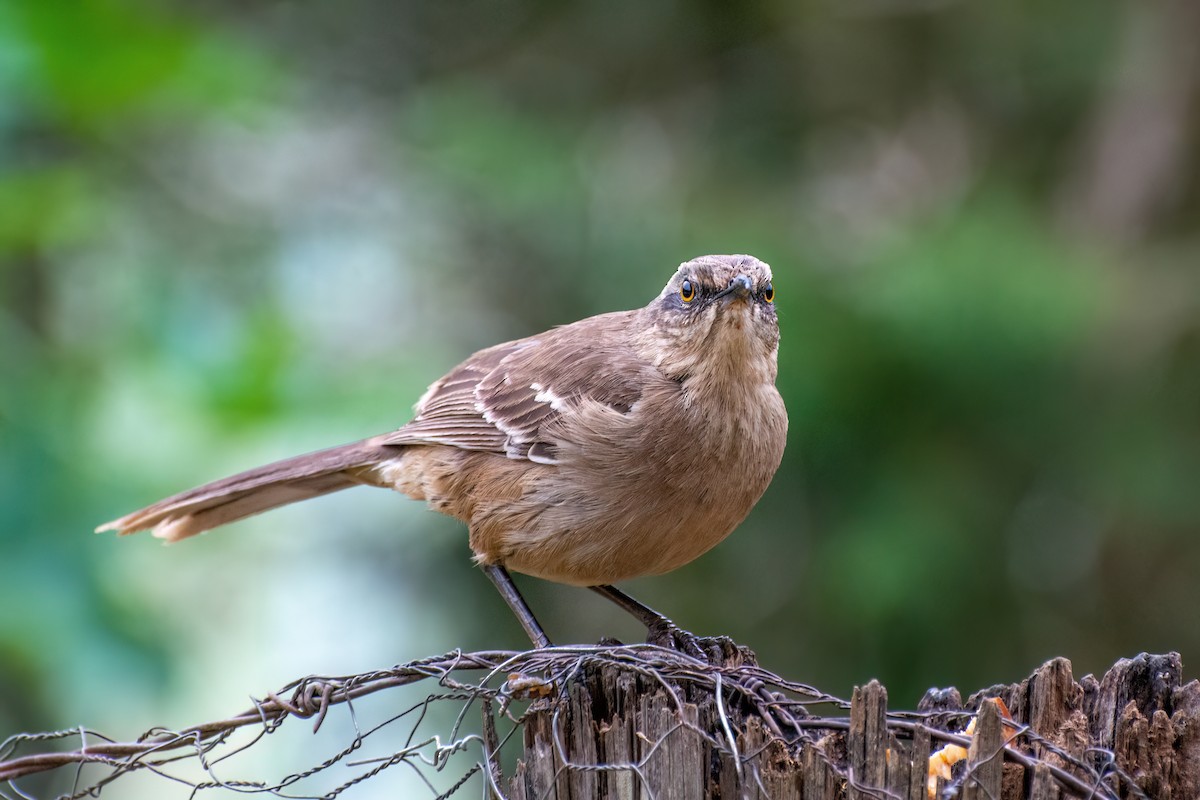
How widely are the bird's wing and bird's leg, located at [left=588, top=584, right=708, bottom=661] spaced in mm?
671

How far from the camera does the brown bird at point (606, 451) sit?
3869 mm

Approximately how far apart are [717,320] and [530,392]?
2.69ft

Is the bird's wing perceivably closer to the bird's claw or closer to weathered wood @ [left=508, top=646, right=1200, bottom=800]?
the bird's claw

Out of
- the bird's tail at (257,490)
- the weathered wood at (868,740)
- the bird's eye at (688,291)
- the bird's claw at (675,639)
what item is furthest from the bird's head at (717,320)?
the weathered wood at (868,740)

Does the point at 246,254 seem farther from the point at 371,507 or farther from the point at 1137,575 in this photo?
the point at 1137,575

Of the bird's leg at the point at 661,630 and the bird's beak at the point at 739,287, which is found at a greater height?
the bird's beak at the point at 739,287

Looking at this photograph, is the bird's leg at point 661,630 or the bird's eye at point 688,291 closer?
the bird's leg at point 661,630

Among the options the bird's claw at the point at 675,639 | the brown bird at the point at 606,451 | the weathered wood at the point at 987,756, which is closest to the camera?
the weathered wood at the point at 987,756

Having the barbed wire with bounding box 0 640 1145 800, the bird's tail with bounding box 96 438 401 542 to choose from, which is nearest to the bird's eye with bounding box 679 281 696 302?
the bird's tail with bounding box 96 438 401 542

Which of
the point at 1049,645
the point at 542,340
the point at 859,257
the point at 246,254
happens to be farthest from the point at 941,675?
the point at 246,254

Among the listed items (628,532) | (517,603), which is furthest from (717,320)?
(517,603)

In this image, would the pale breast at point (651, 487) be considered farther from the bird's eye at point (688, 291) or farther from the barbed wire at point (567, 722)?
the barbed wire at point (567, 722)

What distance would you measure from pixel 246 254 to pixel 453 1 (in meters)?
2.19

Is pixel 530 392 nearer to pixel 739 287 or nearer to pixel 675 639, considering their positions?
pixel 739 287
